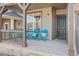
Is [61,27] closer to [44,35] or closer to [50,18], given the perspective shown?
[50,18]

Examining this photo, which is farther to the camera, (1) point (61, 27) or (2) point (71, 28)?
(1) point (61, 27)

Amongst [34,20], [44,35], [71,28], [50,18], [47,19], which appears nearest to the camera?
[71,28]

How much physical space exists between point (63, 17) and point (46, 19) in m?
1.39

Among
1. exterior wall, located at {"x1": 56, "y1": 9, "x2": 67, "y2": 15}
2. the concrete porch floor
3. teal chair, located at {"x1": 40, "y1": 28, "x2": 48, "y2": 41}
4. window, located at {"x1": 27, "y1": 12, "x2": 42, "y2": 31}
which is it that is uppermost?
exterior wall, located at {"x1": 56, "y1": 9, "x2": 67, "y2": 15}

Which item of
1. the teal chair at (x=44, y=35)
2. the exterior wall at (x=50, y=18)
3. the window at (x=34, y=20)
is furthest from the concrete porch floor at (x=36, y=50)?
the window at (x=34, y=20)

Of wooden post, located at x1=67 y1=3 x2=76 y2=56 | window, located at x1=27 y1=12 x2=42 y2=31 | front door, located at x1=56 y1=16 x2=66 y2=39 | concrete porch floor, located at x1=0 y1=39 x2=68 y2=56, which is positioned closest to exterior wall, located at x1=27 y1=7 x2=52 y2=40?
window, located at x1=27 y1=12 x2=42 y2=31

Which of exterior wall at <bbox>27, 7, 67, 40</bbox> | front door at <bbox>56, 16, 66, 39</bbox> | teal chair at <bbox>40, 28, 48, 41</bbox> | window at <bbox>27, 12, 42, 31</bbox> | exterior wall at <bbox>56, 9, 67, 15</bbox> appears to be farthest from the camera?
window at <bbox>27, 12, 42, 31</bbox>

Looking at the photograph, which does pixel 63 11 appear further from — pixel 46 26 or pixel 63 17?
pixel 46 26

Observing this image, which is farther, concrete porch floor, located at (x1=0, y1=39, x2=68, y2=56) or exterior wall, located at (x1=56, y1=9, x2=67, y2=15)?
exterior wall, located at (x1=56, y1=9, x2=67, y2=15)

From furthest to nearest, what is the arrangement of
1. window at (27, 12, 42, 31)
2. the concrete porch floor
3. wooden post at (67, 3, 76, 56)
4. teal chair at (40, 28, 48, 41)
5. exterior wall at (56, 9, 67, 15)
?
window at (27, 12, 42, 31) < exterior wall at (56, 9, 67, 15) < teal chair at (40, 28, 48, 41) < the concrete porch floor < wooden post at (67, 3, 76, 56)

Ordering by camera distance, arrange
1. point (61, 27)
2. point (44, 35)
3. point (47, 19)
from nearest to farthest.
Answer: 1. point (44, 35)
2. point (47, 19)
3. point (61, 27)

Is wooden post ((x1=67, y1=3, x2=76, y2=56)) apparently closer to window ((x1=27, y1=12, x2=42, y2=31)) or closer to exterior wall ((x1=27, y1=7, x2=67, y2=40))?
exterior wall ((x1=27, y1=7, x2=67, y2=40))

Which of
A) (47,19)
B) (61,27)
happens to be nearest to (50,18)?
(47,19)

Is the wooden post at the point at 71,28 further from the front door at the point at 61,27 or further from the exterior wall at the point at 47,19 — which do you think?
the front door at the point at 61,27
